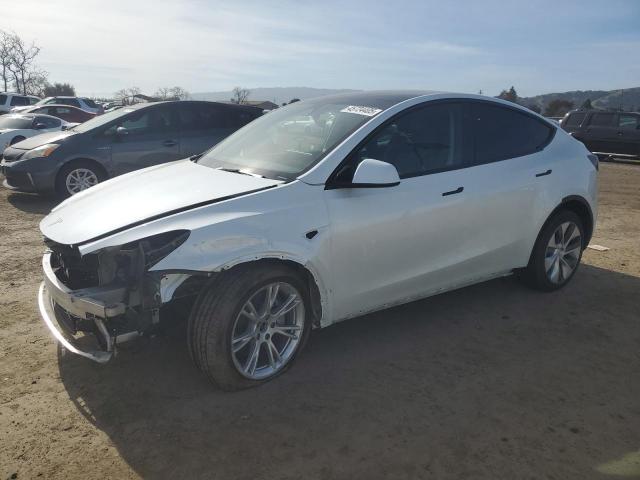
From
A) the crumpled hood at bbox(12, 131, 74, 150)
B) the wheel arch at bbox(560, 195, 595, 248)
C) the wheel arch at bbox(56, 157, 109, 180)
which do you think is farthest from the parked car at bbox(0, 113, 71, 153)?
the wheel arch at bbox(560, 195, 595, 248)

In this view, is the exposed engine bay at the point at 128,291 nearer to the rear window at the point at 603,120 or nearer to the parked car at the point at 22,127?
the parked car at the point at 22,127

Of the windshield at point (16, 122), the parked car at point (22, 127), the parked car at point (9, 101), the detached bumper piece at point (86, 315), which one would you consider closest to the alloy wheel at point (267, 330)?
the detached bumper piece at point (86, 315)

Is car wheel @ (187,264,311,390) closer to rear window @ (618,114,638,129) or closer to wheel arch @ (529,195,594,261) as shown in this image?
wheel arch @ (529,195,594,261)

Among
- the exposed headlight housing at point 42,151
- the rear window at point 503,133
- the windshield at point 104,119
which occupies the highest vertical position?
the rear window at point 503,133

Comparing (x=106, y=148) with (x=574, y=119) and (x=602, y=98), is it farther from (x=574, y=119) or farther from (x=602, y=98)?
(x=602, y=98)

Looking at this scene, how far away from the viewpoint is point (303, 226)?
312 cm

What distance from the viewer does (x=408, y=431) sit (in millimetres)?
2807

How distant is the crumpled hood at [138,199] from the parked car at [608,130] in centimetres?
1610

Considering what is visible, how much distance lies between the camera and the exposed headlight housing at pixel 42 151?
7.93 meters

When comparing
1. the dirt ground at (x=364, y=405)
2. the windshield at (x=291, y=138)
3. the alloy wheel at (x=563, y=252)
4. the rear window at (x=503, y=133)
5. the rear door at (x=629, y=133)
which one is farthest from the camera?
the rear door at (x=629, y=133)

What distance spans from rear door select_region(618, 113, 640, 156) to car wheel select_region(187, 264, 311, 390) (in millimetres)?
16474

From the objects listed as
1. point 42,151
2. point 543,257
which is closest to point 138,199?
point 543,257

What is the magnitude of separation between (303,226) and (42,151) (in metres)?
6.40

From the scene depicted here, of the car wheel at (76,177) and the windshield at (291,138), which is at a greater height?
the windshield at (291,138)
